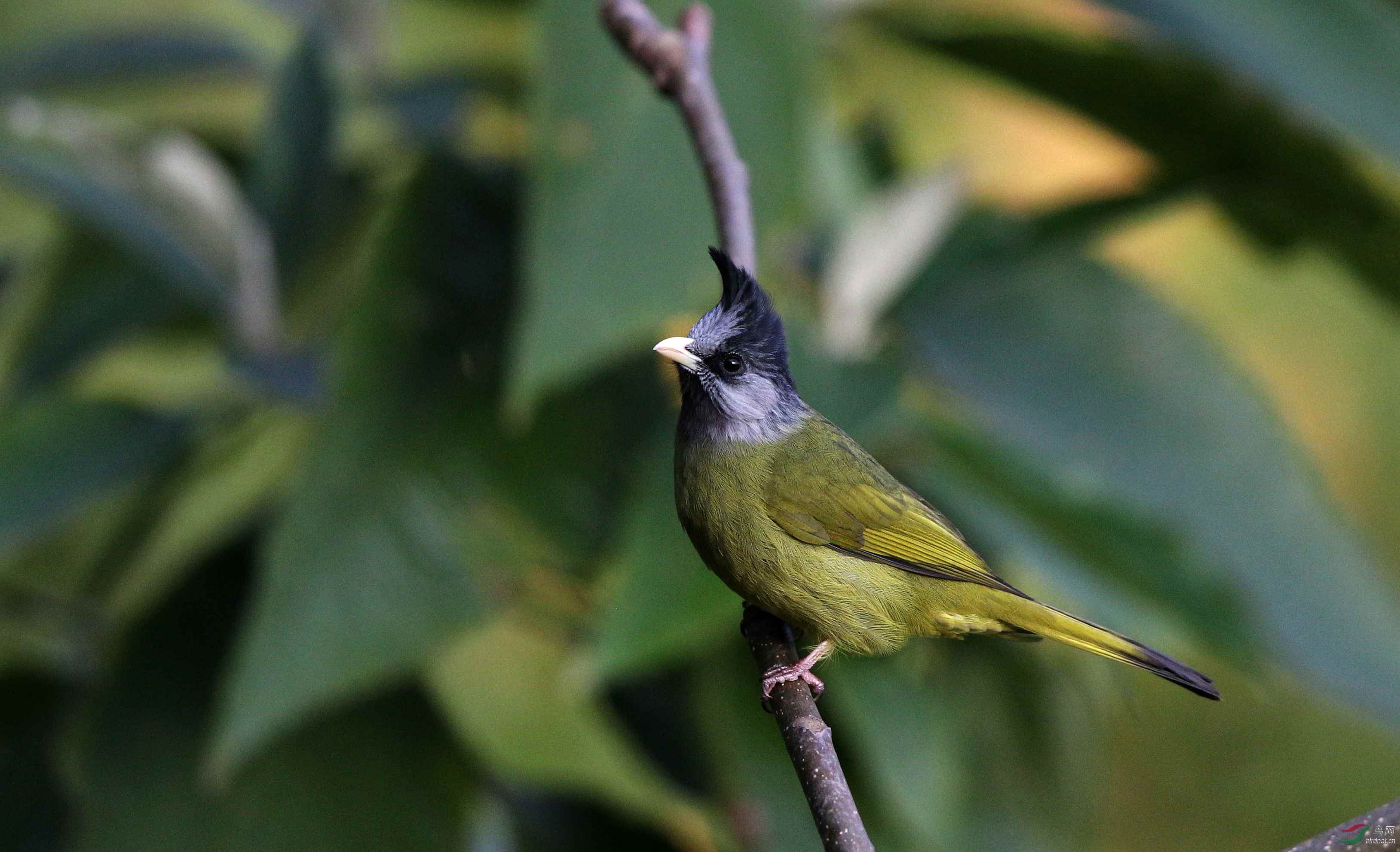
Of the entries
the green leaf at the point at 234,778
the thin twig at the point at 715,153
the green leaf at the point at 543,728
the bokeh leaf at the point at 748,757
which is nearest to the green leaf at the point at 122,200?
the green leaf at the point at 234,778

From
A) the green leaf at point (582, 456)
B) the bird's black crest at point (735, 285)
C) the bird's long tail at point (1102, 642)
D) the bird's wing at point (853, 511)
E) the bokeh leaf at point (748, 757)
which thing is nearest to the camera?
the bird's long tail at point (1102, 642)

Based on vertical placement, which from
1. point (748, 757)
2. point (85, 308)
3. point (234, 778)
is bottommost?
point (234, 778)

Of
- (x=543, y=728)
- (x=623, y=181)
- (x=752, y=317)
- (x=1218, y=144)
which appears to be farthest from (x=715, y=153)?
(x=1218, y=144)

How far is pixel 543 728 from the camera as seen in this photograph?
2.83 meters

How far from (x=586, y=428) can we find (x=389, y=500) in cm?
46

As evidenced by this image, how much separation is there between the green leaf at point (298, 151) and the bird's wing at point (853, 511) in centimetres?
159

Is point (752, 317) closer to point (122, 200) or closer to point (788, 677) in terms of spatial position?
point (788, 677)

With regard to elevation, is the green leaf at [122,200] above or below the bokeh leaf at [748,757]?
below

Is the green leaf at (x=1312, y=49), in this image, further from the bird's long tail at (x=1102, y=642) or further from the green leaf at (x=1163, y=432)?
the bird's long tail at (x=1102, y=642)

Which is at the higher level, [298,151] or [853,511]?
[853,511]

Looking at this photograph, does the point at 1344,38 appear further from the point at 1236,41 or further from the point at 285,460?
the point at 285,460

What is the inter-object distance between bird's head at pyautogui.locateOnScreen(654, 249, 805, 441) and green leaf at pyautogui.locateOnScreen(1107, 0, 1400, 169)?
5.44 ft

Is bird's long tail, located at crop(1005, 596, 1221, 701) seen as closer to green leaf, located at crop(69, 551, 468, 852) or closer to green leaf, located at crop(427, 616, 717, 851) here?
green leaf, located at crop(427, 616, 717, 851)

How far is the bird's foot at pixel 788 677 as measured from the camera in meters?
1.33
